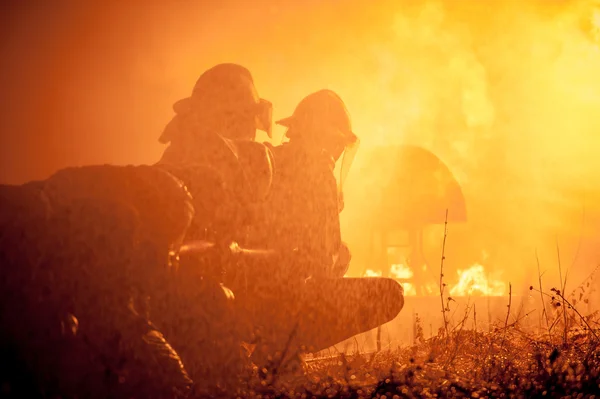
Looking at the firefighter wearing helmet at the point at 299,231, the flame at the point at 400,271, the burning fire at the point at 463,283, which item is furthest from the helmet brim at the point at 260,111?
the flame at the point at 400,271

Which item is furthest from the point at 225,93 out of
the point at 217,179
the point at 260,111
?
the point at 217,179

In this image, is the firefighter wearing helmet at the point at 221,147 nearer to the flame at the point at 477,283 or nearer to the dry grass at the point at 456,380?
the dry grass at the point at 456,380

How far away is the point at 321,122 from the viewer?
662 centimetres

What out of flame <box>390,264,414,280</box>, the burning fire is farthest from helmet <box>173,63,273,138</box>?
flame <box>390,264,414,280</box>

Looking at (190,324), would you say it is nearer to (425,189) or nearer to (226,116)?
(226,116)

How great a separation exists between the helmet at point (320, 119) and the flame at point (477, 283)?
14.9 metres

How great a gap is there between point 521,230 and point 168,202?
23208mm

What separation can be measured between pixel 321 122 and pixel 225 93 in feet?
3.99

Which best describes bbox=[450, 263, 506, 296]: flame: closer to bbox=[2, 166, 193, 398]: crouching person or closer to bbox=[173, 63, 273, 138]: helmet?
bbox=[173, 63, 273, 138]: helmet

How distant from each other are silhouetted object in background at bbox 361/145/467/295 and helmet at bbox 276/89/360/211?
482 inches

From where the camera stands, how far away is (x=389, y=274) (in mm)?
20219

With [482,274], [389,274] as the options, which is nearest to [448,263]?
[482,274]

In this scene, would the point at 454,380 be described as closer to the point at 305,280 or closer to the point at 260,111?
the point at 305,280

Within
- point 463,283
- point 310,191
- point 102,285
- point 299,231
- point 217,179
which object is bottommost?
point 463,283
